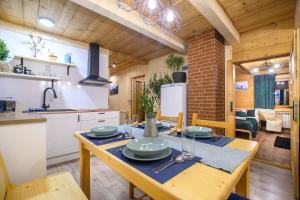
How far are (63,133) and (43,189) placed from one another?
174 cm

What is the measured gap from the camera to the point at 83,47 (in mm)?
→ 3469

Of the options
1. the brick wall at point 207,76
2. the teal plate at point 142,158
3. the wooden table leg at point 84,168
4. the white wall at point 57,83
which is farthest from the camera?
the brick wall at point 207,76

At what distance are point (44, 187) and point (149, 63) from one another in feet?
13.9

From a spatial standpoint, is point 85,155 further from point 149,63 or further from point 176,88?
point 149,63

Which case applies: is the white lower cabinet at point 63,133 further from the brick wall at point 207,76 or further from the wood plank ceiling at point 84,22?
the brick wall at point 207,76

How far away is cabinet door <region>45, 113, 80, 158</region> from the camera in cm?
248

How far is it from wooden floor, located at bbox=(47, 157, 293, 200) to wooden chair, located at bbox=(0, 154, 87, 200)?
28.8 inches

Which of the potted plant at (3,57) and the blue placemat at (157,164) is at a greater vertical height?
the potted plant at (3,57)

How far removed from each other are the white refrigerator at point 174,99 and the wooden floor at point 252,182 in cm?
144

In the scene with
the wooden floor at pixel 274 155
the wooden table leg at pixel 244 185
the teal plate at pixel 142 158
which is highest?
the teal plate at pixel 142 158

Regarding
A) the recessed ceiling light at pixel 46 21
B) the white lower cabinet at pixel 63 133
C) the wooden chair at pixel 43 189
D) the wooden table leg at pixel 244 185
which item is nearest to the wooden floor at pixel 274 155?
the wooden table leg at pixel 244 185

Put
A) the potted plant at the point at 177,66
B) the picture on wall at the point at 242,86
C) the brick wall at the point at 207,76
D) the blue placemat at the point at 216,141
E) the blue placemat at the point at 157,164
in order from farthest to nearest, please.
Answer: the picture on wall at the point at 242,86 → the potted plant at the point at 177,66 → the brick wall at the point at 207,76 → the blue placemat at the point at 216,141 → the blue placemat at the point at 157,164

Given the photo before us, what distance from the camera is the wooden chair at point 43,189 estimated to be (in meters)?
0.97

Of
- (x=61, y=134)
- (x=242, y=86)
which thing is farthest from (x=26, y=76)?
(x=242, y=86)
